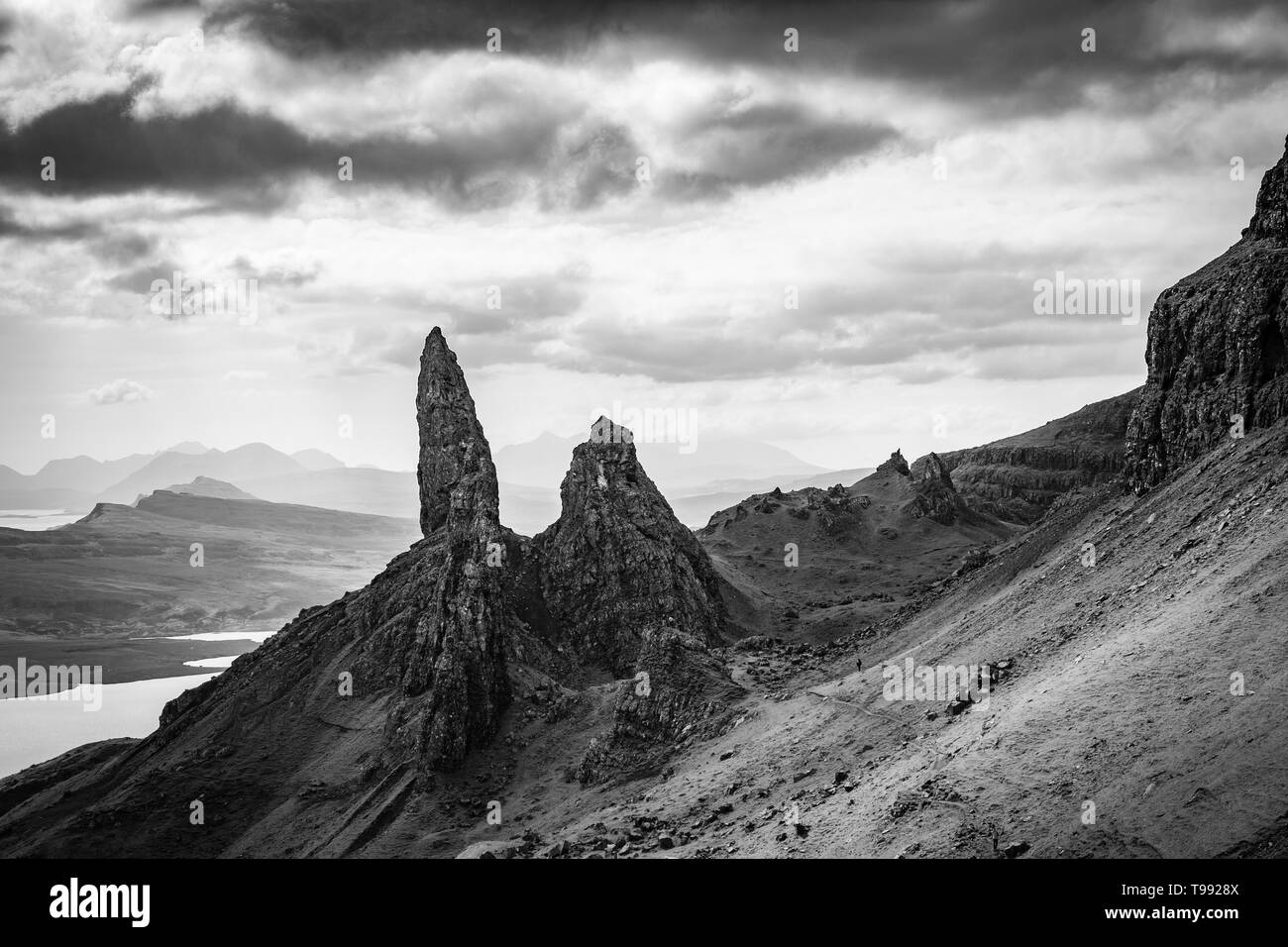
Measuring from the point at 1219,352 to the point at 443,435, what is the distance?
277 feet

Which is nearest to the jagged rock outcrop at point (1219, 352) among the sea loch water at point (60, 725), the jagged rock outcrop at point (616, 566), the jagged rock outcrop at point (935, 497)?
the jagged rock outcrop at point (616, 566)

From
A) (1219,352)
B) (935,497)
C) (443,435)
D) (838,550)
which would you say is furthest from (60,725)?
(1219,352)

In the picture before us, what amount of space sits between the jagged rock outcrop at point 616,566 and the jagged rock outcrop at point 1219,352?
55.0 meters

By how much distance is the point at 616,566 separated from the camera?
385 ft

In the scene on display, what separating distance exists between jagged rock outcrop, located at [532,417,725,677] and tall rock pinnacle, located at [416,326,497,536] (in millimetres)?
14430

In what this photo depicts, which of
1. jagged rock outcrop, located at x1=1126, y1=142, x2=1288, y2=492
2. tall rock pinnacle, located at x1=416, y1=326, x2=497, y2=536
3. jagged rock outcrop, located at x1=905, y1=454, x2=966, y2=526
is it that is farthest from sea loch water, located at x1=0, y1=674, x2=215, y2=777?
jagged rock outcrop, located at x1=1126, y1=142, x2=1288, y2=492

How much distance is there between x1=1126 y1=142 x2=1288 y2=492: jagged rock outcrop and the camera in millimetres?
60406

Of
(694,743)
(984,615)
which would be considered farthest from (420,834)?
(984,615)

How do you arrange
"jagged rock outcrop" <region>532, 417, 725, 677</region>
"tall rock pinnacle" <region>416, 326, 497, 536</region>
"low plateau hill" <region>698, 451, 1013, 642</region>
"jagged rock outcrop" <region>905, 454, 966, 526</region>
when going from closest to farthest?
1. "jagged rock outcrop" <region>532, 417, 725, 677</region>
2. "tall rock pinnacle" <region>416, 326, 497, 536</region>
3. "low plateau hill" <region>698, 451, 1013, 642</region>
4. "jagged rock outcrop" <region>905, 454, 966, 526</region>

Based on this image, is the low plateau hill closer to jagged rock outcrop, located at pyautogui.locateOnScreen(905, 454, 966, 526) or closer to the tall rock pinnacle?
jagged rock outcrop, located at pyautogui.locateOnScreen(905, 454, 966, 526)

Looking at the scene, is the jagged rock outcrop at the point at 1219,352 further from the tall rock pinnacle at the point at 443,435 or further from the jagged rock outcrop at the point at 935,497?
the jagged rock outcrop at the point at 935,497
